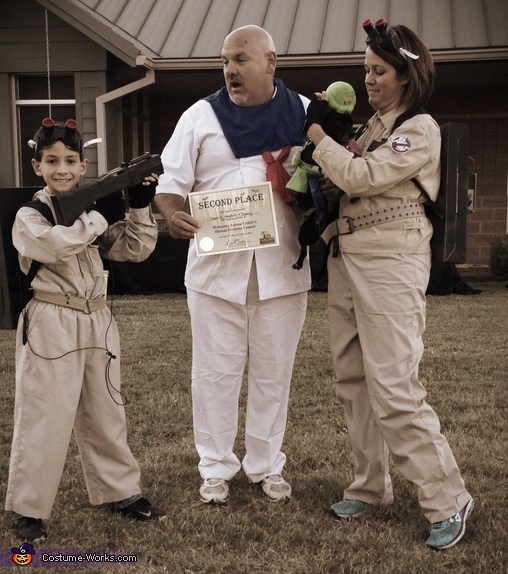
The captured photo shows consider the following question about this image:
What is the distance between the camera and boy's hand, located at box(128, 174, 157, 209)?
3170mm

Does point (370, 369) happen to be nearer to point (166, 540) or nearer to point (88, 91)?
point (166, 540)

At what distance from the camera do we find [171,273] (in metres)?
10.2

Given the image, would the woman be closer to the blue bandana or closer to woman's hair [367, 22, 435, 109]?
woman's hair [367, 22, 435, 109]

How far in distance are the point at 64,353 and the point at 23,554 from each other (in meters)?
0.77

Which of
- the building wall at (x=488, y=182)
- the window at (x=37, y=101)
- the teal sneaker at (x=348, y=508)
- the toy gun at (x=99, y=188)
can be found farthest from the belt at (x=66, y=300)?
the building wall at (x=488, y=182)

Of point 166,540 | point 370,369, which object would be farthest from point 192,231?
point 166,540

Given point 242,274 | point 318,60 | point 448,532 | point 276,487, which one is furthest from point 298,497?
point 318,60

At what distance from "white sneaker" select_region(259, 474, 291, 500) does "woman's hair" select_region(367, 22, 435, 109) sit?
180 centimetres

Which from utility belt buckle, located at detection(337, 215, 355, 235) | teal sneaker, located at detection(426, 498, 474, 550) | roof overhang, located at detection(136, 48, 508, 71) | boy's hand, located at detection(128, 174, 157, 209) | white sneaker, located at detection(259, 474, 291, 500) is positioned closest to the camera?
teal sneaker, located at detection(426, 498, 474, 550)

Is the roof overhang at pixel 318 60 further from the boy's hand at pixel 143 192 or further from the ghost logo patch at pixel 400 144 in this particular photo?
the ghost logo patch at pixel 400 144

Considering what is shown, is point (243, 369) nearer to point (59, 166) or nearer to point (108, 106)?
point (59, 166)

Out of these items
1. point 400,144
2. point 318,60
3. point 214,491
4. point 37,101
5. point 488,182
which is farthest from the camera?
point 488,182

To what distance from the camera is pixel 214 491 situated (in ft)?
11.3

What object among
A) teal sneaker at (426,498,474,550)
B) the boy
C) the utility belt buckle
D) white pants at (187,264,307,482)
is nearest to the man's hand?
the boy
